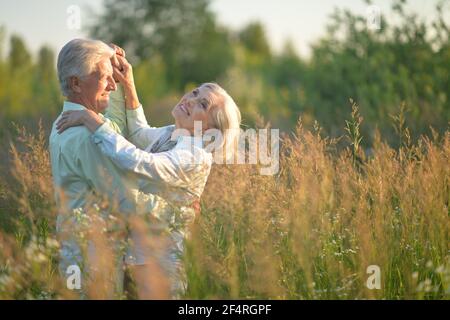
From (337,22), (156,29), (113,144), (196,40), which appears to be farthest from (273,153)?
(196,40)

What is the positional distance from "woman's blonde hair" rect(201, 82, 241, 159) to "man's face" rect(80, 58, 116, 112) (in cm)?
59

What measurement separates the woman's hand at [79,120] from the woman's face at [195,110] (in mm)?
563

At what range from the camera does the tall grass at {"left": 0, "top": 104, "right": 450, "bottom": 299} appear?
11.1 ft

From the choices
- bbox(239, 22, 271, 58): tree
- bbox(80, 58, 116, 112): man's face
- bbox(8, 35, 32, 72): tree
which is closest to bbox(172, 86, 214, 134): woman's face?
bbox(80, 58, 116, 112): man's face

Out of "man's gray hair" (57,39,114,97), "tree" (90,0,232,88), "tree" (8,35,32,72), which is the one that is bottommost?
"man's gray hair" (57,39,114,97)

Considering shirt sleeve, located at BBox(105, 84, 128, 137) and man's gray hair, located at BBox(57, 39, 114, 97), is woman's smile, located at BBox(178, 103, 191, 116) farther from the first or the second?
shirt sleeve, located at BBox(105, 84, 128, 137)

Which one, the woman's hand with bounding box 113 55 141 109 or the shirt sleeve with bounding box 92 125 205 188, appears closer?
the shirt sleeve with bounding box 92 125 205 188

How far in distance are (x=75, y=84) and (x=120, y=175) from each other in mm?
640

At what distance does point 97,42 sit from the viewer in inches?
145

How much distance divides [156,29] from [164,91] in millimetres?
7842

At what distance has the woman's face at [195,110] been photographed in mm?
3803

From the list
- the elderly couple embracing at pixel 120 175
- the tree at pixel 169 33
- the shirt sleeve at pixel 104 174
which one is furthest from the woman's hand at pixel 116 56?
the tree at pixel 169 33

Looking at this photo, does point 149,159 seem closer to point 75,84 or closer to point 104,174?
point 104,174

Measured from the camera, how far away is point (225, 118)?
380 centimetres
